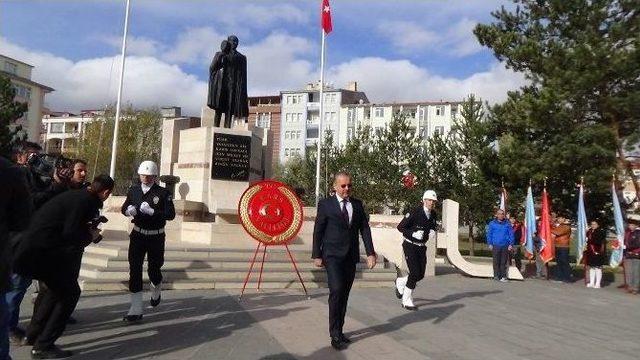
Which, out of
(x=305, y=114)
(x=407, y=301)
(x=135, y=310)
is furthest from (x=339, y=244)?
(x=305, y=114)

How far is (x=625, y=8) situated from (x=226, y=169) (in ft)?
49.6

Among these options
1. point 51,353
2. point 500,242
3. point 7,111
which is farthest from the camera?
point 7,111

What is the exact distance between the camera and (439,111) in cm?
9231

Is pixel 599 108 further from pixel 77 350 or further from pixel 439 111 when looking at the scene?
pixel 439 111

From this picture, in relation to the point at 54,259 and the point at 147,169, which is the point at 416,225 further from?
the point at 54,259

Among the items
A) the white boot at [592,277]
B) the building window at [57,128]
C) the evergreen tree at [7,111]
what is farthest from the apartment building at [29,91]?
the white boot at [592,277]

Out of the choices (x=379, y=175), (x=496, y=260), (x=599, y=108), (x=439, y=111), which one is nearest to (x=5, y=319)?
(x=496, y=260)

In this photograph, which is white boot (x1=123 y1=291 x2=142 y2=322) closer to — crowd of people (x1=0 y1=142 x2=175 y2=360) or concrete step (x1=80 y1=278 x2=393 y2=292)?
crowd of people (x1=0 y1=142 x2=175 y2=360)

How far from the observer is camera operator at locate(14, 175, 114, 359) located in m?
5.29

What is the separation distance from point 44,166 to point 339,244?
3.77m

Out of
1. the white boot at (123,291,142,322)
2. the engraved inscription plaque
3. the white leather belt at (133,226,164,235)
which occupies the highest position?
the engraved inscription plaque

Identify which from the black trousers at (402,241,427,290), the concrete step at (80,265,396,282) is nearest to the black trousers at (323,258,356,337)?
the black trousers at (402,241,427,290)

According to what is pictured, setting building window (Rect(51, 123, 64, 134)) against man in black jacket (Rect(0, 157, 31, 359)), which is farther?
building window (Rect(51, 123, 64, 134))

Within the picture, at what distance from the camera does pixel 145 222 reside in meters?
7.34
